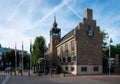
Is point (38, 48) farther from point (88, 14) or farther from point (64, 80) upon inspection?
point (64, 80)

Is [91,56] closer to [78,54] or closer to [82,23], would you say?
[78,54]

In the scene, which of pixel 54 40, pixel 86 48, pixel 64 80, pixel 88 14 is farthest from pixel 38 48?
pixel 64 80

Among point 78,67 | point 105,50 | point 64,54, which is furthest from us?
point 105,50

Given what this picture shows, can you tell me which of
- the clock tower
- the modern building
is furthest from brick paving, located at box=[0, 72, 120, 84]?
the clock tower

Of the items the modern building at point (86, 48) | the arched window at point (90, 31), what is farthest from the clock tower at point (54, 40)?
the arched window at point (90, 31)

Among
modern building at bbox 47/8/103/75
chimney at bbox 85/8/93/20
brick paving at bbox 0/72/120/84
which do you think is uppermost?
chimney at bbox 85/8/93/20

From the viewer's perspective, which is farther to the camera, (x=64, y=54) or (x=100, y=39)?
(x=64, y=54)

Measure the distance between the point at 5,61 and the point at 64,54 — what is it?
5173cm

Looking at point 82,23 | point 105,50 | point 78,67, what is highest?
point 82,23

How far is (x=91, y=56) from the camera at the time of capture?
56969 mm

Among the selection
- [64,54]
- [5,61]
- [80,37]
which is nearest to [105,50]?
[64,54]

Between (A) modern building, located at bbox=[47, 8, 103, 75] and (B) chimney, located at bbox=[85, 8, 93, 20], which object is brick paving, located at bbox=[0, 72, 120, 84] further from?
(B) chimney, located at bbox=[85, 8, 93, 20]

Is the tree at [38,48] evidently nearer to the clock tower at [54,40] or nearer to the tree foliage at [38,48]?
the tree foliage at [38,48]

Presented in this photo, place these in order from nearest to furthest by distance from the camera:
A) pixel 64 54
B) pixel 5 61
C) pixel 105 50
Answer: pixel 64 54 → pixel 105 50 → pixel 5 61
